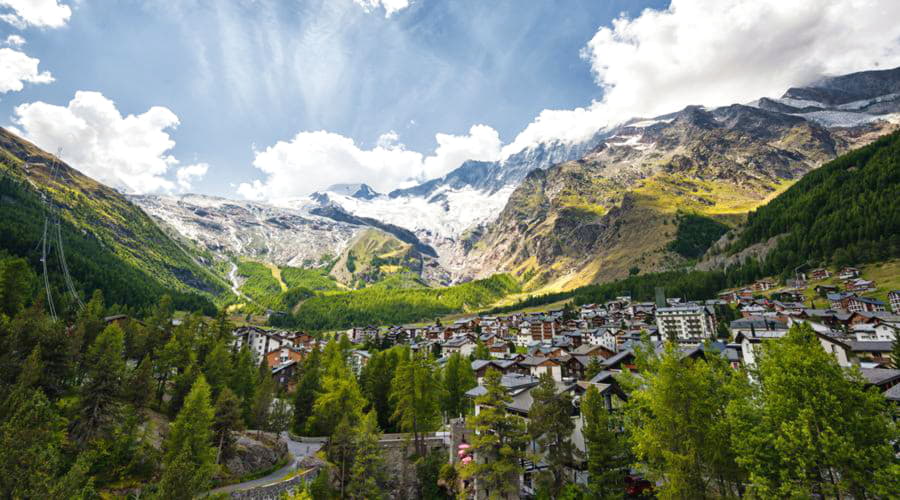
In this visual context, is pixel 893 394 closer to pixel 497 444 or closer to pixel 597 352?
pixel 497 444

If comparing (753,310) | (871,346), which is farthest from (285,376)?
(753,310)

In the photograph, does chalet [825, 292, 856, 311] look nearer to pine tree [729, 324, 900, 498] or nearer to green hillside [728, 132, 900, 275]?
green hillside [728, 132, 900, 275]

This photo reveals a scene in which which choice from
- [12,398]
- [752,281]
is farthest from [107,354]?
[752,281]

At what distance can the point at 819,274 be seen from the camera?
420 feet

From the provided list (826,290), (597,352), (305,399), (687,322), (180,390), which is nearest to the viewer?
(180,390)

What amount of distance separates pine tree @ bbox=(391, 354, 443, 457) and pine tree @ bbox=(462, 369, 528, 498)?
13.2 m

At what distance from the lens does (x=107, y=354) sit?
3572 cm

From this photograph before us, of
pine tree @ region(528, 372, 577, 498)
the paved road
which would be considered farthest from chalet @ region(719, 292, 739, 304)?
the paved road

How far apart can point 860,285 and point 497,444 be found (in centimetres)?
13120

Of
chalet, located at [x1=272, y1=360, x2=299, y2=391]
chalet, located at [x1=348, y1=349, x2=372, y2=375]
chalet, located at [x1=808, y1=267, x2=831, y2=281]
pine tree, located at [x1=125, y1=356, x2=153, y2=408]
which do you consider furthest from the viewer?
chalet, located at [x1=808, y1=267, x2=831, y2=281]

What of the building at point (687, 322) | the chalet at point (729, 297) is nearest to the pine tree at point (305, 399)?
the building at point (687, 322)

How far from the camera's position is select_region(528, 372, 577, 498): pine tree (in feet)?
116

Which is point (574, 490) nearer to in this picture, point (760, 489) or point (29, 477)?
point (760, 489)

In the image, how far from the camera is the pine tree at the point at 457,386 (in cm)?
6056
